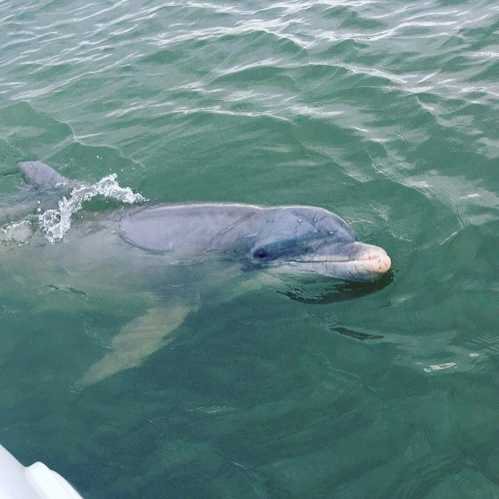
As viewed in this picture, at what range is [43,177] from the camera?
10.7 m

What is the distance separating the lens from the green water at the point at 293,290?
6168mm

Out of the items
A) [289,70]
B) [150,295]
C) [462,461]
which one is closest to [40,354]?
[150,295]

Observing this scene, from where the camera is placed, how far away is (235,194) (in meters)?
9.93

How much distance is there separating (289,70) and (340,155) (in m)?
3.55

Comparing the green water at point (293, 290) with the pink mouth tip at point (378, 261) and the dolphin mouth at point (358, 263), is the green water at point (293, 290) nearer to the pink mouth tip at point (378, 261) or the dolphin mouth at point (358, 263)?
the dolphin mouth at point (358, 263)

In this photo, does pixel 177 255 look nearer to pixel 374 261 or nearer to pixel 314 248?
pixel 314 248

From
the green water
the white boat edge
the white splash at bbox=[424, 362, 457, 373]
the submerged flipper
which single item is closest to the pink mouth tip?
the green water

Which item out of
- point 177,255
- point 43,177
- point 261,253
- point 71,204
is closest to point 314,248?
point 261,253

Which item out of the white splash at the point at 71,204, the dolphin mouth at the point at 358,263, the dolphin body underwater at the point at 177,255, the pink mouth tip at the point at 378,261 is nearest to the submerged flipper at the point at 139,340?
the dolphin body underwater at the point at 177,255

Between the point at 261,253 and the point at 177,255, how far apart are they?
1.25 metres

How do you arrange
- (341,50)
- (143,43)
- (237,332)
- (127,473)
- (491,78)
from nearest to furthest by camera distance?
(127,473) → (237,332) → (491,78) → (341,50) → (143,43)

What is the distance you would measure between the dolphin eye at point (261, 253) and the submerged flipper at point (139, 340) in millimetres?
1066

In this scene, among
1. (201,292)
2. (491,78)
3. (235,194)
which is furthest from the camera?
(491,78)

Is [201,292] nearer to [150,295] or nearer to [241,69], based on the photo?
[150,295]
